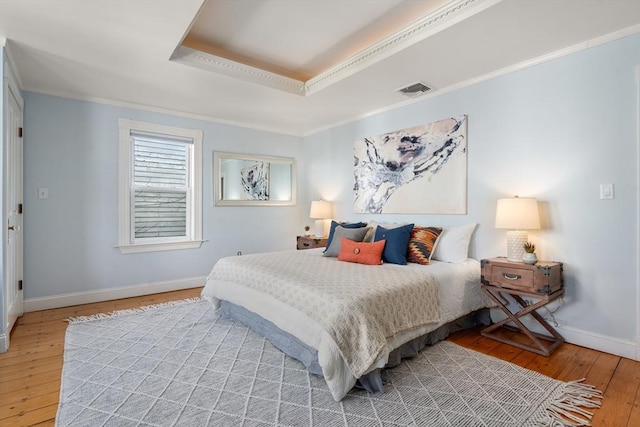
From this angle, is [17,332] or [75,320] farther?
[75,320]

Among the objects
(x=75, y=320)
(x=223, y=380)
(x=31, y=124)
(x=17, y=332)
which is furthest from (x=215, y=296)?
(x=31, y=124)

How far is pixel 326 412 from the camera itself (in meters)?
1.70

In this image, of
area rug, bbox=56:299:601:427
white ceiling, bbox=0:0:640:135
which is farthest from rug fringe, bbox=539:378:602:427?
white ceiling, bbox=0:0:640:135

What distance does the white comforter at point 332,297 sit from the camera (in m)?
1.80

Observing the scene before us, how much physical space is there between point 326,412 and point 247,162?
3.87m

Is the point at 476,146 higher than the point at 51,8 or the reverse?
the reverse

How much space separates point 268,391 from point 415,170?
2.72 metres

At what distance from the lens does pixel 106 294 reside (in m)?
3.77

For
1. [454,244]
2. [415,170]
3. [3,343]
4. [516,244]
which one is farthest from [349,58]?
[3,343]

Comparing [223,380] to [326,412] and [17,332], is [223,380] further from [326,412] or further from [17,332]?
[17,332]

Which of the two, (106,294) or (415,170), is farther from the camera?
(106,294)

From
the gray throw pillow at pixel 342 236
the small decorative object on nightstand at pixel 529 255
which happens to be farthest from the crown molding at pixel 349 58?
the small decorative object on nightstand at pixel 529 255

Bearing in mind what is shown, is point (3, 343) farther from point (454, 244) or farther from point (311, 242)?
point (454, 244)

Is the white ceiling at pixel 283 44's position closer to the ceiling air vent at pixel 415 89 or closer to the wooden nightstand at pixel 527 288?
the ceiling air vent at pixel 415 89
